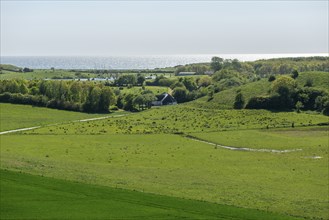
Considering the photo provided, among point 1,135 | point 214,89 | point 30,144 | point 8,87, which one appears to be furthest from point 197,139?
point 8,87

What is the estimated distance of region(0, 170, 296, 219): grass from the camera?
36.2 m

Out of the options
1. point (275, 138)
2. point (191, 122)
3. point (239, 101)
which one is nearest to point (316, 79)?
point (239, 101)

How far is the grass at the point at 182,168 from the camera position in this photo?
150ft

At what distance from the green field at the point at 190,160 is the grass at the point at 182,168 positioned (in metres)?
0.11

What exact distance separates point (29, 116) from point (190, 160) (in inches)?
2842

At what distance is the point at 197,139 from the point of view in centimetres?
8969

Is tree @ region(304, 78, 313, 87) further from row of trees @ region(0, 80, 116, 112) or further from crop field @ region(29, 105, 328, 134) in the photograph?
Answer: row of trees @ region(0, 80, 116, 112)

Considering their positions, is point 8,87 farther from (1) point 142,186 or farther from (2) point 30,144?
(1) point 142,186

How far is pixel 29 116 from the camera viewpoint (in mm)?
127750

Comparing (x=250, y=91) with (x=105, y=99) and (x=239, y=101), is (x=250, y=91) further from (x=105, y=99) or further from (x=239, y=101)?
(x=105, y=99)

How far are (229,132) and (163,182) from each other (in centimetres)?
4659

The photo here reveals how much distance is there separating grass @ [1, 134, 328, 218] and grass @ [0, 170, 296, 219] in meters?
3.04

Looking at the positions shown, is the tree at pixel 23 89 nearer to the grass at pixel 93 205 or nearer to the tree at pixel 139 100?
the tree at pixel 139 100

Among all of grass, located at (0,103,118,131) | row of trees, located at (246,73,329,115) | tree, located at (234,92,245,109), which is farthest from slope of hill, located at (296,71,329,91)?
grass, located at (0,103,118,131)
